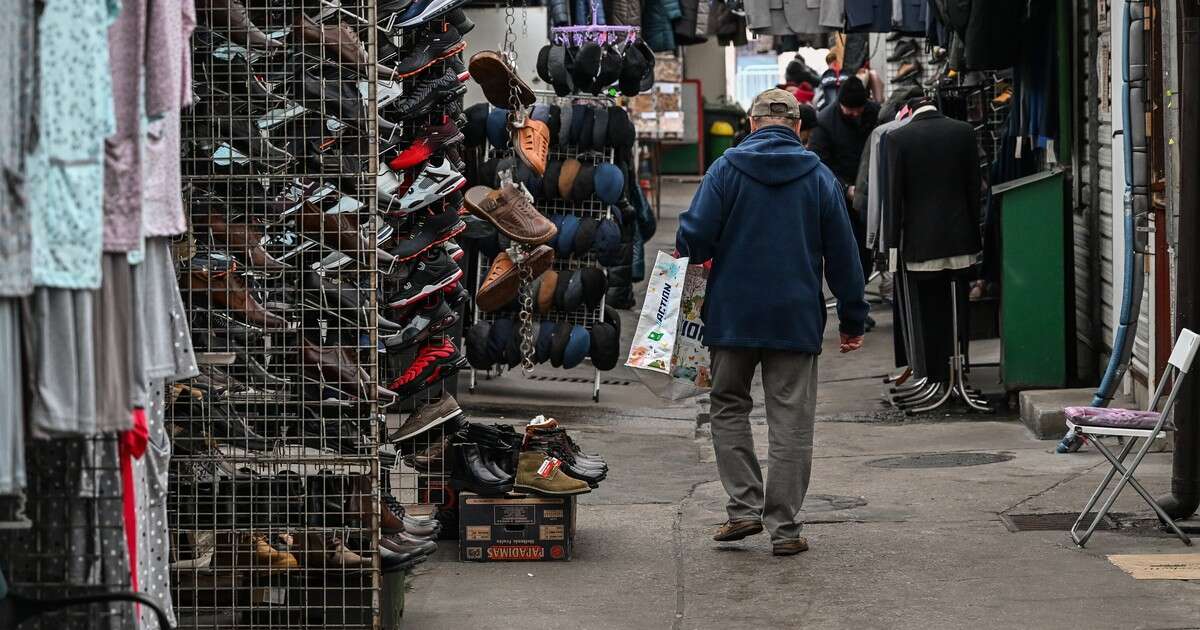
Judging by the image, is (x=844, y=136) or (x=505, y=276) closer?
(x=505, y=276)

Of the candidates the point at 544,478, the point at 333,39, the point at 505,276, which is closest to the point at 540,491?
the point at 544,478

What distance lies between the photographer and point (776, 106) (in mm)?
7457

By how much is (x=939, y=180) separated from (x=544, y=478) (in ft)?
15.9

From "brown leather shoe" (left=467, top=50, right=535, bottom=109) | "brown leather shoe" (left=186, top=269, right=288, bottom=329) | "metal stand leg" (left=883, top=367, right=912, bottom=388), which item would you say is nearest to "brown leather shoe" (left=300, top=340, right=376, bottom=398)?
"brown leather shoe" (left=186, top=269, right=288, bottom=329)

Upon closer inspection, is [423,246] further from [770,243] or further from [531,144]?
[531,144]

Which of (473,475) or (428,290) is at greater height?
(428,290)

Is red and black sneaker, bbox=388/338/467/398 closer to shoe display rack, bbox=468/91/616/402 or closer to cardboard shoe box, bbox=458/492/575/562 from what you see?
cardboard shoe box, bbox=458/492/575/562

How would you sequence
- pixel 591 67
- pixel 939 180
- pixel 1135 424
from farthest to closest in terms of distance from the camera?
1. pixel 591 67
2. pixel 939 180
3. pixel 1135 424

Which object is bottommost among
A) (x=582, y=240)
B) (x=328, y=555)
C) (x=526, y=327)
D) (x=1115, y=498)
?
(x=1115, y=498)

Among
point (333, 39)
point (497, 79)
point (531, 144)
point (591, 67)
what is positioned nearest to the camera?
point (333, 39)

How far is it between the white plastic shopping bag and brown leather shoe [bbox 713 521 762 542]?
0.65 m

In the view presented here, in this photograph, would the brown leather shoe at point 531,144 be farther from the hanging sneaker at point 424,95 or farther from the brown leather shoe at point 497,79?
the hanging sneaker at point 424,95

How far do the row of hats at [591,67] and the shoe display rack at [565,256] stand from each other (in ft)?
0.46

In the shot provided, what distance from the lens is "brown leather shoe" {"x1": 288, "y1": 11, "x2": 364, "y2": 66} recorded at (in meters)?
5.62
